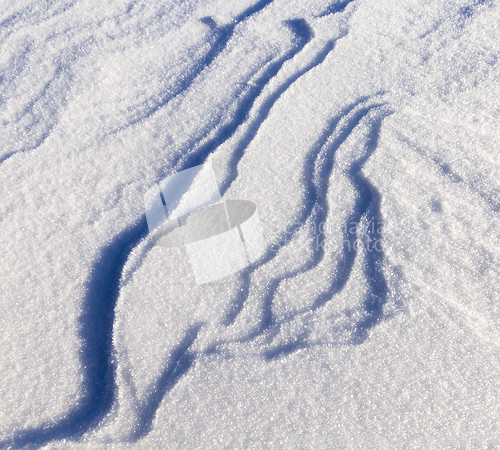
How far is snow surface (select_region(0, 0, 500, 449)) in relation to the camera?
0.67 m

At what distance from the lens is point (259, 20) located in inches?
44.8
